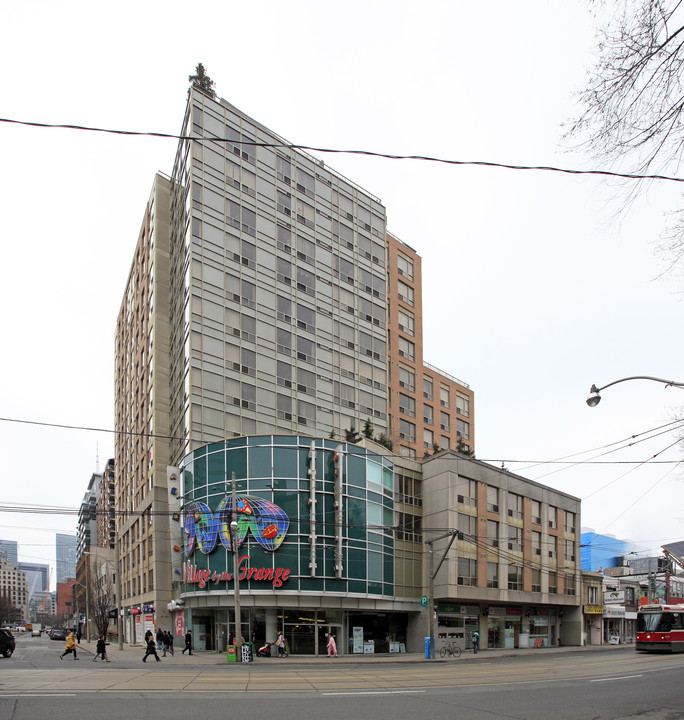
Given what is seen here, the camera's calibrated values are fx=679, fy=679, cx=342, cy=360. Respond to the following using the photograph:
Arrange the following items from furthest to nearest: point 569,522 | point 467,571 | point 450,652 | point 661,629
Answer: point 569,522 → point 467,571 → point 450,652 → point 661,629

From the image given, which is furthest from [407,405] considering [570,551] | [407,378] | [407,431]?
[570,551]

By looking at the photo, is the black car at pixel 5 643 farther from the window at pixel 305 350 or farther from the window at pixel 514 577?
the window at pixel 514 577

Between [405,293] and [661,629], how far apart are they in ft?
125

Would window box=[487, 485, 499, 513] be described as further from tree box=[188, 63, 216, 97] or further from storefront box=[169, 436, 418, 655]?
tree box=[188, 63, 216, 97]

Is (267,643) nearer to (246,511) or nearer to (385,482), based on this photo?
(246,511)

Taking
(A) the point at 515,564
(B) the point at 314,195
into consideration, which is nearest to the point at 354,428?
(A) the point at 515,564

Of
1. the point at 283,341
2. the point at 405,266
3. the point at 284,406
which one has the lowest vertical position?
the point at 284,406

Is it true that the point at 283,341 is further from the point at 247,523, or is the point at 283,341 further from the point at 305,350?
the point at 247,523

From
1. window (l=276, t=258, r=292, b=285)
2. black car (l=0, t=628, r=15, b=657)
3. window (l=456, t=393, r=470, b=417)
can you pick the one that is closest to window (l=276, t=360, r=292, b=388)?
window (l=276, t=258, r=292, b=285)

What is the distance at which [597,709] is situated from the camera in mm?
15242

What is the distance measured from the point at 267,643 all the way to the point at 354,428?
73.3 feet

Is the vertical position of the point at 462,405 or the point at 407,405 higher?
the point at 462,405

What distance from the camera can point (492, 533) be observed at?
48.9 metres

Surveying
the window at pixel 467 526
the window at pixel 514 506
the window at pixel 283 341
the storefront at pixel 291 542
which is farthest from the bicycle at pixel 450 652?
the window at pixel 283 341
